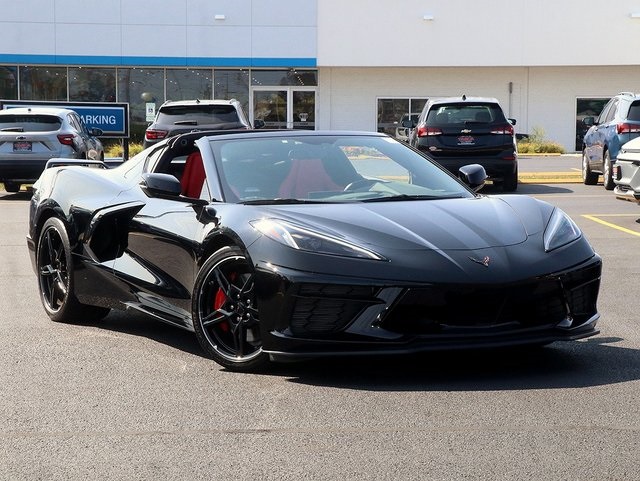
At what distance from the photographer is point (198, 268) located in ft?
21.4

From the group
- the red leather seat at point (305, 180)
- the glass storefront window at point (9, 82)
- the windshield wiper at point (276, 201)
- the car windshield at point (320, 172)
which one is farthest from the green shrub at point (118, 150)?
the windshield wiper at point (276, 201)

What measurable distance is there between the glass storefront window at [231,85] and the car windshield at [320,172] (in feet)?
115

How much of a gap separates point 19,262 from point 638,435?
7.75 meters

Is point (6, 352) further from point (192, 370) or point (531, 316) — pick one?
point (531, 316)

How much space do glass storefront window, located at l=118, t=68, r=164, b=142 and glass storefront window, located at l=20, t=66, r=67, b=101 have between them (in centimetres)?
A: 198

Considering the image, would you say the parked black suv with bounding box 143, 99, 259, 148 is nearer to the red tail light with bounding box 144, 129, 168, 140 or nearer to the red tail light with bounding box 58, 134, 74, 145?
the red tail light with bounding box 144, 129, 168, 140

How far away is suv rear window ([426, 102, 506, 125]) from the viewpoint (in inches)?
823

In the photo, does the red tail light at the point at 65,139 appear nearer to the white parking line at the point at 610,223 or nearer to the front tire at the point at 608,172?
the white parking line at the point at 610,223

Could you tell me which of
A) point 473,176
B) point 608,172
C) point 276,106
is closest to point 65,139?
point 608,172

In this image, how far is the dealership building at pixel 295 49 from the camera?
41.3 m

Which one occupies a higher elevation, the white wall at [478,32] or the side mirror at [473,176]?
the white wall at [478,32]

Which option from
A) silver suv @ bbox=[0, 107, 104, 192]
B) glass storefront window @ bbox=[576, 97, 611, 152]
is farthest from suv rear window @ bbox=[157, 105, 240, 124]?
glass storefront window @ bbox=[576, 97, 611, 152]

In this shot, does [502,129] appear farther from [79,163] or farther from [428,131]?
[79,163]

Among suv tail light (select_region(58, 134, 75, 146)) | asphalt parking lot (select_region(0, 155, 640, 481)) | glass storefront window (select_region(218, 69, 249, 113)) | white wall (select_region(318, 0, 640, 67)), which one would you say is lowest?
asphalt parking lot (select_region(0, 155, 640, 481))
